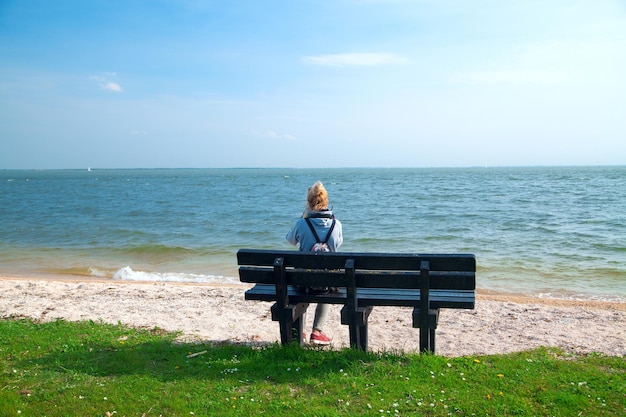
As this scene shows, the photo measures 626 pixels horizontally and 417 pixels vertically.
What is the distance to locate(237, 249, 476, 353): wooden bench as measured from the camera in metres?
4.67

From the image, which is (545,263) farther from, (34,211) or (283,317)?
(34,211)

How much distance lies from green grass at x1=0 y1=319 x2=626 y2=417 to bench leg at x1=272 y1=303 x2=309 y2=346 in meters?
0.18

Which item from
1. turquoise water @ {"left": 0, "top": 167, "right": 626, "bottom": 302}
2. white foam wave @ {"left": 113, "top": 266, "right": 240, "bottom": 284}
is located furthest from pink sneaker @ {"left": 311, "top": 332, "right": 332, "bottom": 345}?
white foam wave @ {"left": 113, "top": 266, "right": 240, "bottom": 284}

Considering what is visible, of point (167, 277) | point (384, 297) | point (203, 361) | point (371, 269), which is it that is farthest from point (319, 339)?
point (167, 277)

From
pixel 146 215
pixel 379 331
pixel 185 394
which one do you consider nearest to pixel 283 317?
pixel 185 394

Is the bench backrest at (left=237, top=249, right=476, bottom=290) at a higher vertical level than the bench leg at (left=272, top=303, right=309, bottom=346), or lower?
higher

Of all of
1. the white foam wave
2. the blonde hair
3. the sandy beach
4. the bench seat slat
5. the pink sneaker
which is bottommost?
the white foam wave

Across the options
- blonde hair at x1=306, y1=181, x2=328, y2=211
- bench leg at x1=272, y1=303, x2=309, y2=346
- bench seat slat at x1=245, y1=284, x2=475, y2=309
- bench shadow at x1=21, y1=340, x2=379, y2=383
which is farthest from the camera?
blonde hair at x1=306, y1=181, x2=328, y2=211

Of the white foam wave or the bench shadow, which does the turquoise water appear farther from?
the bench shadow

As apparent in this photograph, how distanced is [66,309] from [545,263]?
11.4 meters

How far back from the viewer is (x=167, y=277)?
13.3m

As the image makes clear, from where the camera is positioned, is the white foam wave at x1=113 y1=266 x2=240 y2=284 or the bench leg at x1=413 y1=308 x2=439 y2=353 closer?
the bench leg at x1=413 y1=308 x2=439 y2=353

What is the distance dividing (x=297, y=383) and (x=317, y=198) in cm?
199

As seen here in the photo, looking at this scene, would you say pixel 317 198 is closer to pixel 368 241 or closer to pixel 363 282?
pixel 363 282
